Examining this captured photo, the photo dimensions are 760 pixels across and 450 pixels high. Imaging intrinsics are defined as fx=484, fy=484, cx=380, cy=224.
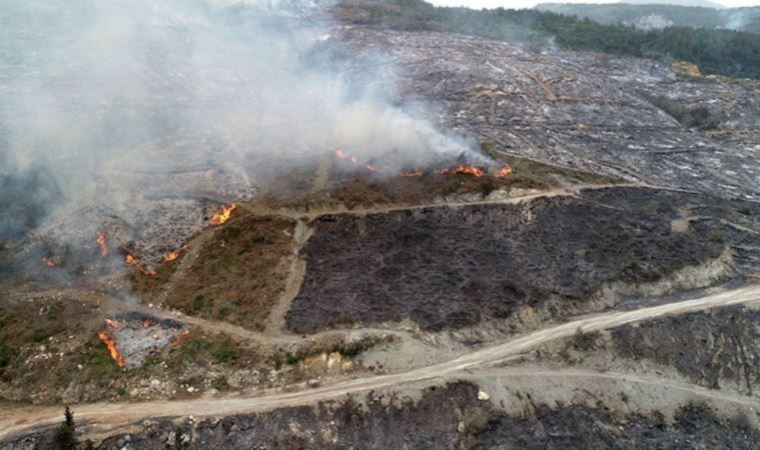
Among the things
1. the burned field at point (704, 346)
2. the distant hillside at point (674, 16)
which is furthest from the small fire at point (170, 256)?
the distant hillside at point (674, 16)

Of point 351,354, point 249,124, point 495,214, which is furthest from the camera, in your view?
point 249,124

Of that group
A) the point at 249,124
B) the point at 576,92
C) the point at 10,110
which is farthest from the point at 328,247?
the point at 576,92

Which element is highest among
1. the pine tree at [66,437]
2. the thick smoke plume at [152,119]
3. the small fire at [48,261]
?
the thick smoke plume at [152,119]

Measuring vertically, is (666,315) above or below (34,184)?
below

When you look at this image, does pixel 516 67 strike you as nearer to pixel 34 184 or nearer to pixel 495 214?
pixel 495 214

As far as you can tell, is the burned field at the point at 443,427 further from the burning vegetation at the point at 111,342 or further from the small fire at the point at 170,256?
the small fire at the point at 170,256
